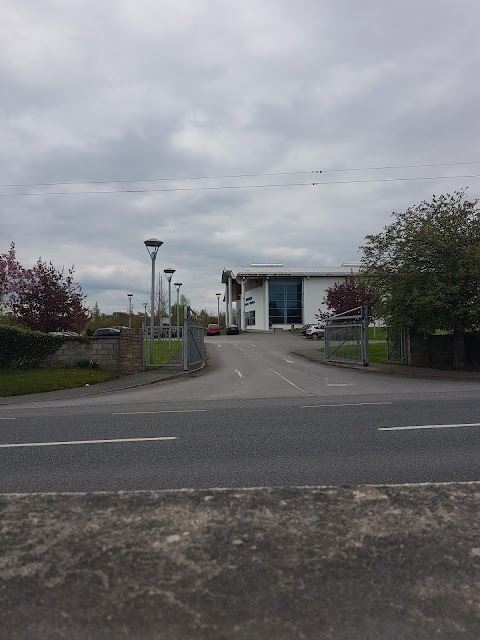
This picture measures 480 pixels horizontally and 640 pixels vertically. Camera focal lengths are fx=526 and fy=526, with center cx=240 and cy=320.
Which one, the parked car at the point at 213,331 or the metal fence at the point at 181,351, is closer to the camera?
the metal fence at the point at 181,351

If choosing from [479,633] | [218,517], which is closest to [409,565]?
[479,633]

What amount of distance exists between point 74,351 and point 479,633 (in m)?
19.4

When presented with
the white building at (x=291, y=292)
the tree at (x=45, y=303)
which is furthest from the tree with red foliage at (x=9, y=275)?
the white building at (x=291, y=292)

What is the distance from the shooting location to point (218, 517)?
13.0ft

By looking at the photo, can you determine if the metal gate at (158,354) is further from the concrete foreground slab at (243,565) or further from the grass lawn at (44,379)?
the concrete foreground slab at (243,565)

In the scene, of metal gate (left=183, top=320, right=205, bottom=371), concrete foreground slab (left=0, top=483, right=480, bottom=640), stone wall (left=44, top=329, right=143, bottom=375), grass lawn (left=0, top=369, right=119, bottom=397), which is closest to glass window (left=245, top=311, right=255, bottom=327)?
metal gate (left=183, top=320, right=205, bottom=371)

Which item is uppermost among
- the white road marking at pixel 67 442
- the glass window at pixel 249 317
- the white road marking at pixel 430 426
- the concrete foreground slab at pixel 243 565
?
the glass window at pixel 249 317

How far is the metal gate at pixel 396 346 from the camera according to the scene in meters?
23.3

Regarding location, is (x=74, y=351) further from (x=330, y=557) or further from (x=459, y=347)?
(x=330, y=557)

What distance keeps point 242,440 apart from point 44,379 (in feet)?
39.8

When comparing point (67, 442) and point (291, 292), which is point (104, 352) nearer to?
point (67, 442)

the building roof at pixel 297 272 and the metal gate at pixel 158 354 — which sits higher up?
the building roof at pixel 297 272

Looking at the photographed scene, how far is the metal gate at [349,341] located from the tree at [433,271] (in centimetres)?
283

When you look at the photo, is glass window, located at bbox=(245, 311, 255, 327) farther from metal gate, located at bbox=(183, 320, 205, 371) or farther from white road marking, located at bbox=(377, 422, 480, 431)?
white road marking, located at bbox=(377, 422, 480, 431)
